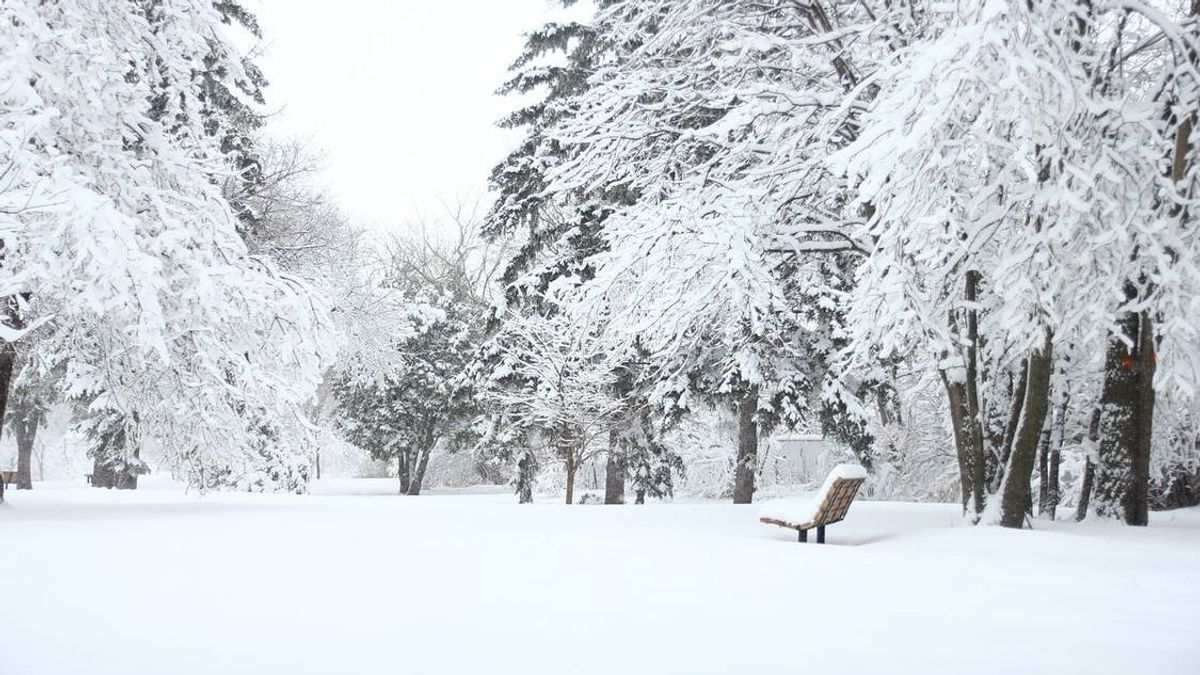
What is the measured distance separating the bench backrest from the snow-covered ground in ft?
1.20

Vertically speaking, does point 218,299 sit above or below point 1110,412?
above

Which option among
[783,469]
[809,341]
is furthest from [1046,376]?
[783,469]

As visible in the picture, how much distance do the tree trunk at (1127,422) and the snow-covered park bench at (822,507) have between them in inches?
120

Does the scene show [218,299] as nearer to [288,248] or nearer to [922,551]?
[922,551]

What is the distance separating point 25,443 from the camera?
1064 inches

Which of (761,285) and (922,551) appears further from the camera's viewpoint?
(761,285)

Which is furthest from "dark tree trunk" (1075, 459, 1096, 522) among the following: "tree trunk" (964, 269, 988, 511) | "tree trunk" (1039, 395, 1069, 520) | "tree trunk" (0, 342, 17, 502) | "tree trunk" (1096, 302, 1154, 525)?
"tree trunk" (0, 342, 17, 502)

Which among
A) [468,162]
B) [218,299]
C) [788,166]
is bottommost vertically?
[218,299]

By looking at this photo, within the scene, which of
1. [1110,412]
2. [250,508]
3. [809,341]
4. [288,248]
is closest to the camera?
[1110,412]

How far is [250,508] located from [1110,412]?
1066 cm

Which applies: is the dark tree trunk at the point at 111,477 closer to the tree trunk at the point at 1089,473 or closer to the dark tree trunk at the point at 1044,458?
the dark tree trunk at the point at 1044,458

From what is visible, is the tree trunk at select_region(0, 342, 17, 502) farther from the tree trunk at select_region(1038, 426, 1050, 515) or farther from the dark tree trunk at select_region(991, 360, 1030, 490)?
the tree trunk at select_region(1038, 426, 1050, 515)

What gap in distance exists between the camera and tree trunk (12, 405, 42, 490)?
25734 millimetres

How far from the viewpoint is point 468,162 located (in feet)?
138
